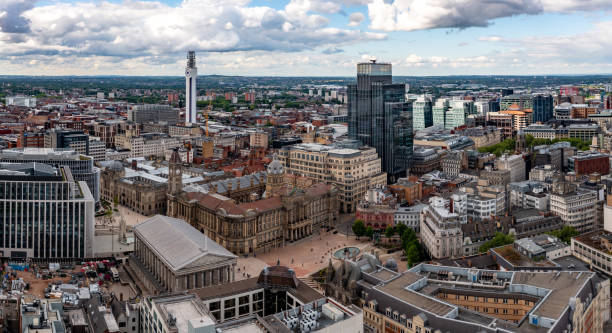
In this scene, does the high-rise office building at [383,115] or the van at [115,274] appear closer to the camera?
the van at [115,274]

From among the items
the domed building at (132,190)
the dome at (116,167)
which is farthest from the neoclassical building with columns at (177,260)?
the dome at (116,167)

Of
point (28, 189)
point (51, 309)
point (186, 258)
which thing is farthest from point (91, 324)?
point (28, 189)

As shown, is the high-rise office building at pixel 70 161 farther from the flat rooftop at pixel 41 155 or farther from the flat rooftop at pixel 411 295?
the flat rooftop at pixel 411 295

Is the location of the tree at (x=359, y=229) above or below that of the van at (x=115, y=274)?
above

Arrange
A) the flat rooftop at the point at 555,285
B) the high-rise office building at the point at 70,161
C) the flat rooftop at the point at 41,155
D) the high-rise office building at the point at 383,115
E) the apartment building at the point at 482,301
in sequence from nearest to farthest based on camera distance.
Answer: the apartment building at the point at 482,301
the flat rooftop at the point at 555,285
the high-rise office building at the point at 70,161
the flat rooftop at the point at 41,155
the high-rise office building at the point at 383,115

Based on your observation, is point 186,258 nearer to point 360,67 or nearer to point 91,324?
point 91,324

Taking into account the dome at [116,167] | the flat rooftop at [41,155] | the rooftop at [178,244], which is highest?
the flat rooftop at [41,155]

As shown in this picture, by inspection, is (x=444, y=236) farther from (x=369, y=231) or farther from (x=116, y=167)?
(x=116, y=167)
